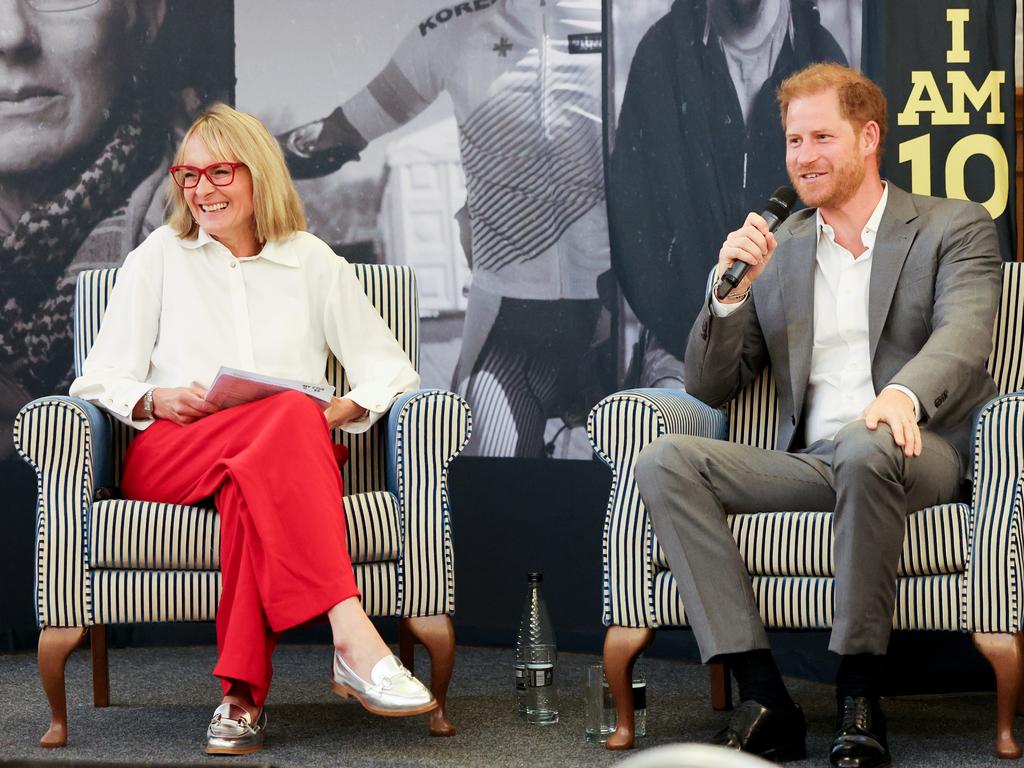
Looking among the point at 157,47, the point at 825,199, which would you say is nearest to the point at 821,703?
the point at 825,199

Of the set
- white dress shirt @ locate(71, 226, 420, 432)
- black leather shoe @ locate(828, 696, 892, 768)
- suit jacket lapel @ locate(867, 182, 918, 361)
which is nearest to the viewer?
black leather shoe @ locate(828, 696, 892, 768)

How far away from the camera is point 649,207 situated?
357 cm

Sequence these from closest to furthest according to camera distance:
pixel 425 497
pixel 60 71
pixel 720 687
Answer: pixel 425 497, pixel 720 687, pixel 60 71

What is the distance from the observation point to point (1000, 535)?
7.64ft

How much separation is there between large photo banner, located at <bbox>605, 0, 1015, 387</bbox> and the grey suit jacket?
1.43 ft

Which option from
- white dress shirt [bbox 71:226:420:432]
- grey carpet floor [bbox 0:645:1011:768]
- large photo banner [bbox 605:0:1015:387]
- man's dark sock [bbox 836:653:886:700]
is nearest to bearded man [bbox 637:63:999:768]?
man's dark sock [bbox 836:653:886:700]

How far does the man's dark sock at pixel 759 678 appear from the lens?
2.36 metres

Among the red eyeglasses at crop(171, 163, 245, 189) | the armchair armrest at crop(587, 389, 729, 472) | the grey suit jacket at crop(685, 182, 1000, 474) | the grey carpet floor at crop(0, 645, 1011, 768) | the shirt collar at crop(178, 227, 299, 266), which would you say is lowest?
the grey carpet floor at crop(0, 645, 1011, 768)

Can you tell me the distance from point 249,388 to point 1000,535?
1437 millimetres

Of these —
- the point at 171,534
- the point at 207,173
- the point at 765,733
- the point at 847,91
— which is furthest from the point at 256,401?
the point at 847,91

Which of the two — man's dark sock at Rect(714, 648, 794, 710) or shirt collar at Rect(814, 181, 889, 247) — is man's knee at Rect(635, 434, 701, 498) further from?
shirt collar at Rect(814, 181, 889, 247)

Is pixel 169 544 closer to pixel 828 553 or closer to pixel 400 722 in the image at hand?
pixel 400 722

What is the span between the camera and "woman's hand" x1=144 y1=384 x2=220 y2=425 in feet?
8.89

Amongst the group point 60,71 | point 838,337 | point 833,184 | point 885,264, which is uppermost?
point 60,71
